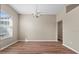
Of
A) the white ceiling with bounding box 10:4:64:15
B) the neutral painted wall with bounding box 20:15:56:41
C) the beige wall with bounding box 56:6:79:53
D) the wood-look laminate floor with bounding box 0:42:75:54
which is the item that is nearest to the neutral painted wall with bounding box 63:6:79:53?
the beige wall with bounding box 56:6:79:53

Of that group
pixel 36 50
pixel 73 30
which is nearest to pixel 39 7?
pixel 73 30

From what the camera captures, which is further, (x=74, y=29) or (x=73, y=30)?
(x=73, y=30)

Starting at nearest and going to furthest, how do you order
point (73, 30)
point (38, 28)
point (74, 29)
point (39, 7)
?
point (74, 29) < point (73, 30) < point (39, 7) < point (38, 28)

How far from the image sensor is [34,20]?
380 inches

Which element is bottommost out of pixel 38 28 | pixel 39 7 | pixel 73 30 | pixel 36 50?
pixel 36 50

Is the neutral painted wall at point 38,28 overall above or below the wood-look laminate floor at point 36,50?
above

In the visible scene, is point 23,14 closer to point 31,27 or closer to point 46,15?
point 31,27

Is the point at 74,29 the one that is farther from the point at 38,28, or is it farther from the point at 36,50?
the point at 38,28

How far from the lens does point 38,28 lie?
31.9ft

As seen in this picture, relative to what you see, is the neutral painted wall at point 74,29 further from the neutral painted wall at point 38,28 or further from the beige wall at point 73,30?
the neutral painted wall at point 38,28

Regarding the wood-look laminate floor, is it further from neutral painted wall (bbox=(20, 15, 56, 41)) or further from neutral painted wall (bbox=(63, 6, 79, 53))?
neutral painted wall (bbox=(20, 15, 56, 41))

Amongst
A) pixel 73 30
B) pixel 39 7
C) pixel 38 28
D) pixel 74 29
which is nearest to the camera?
pixel 74 29

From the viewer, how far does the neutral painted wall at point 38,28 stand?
380 inches

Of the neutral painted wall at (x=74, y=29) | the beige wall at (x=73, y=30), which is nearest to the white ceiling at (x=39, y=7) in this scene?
the beige wall at (x=73, y=30)
